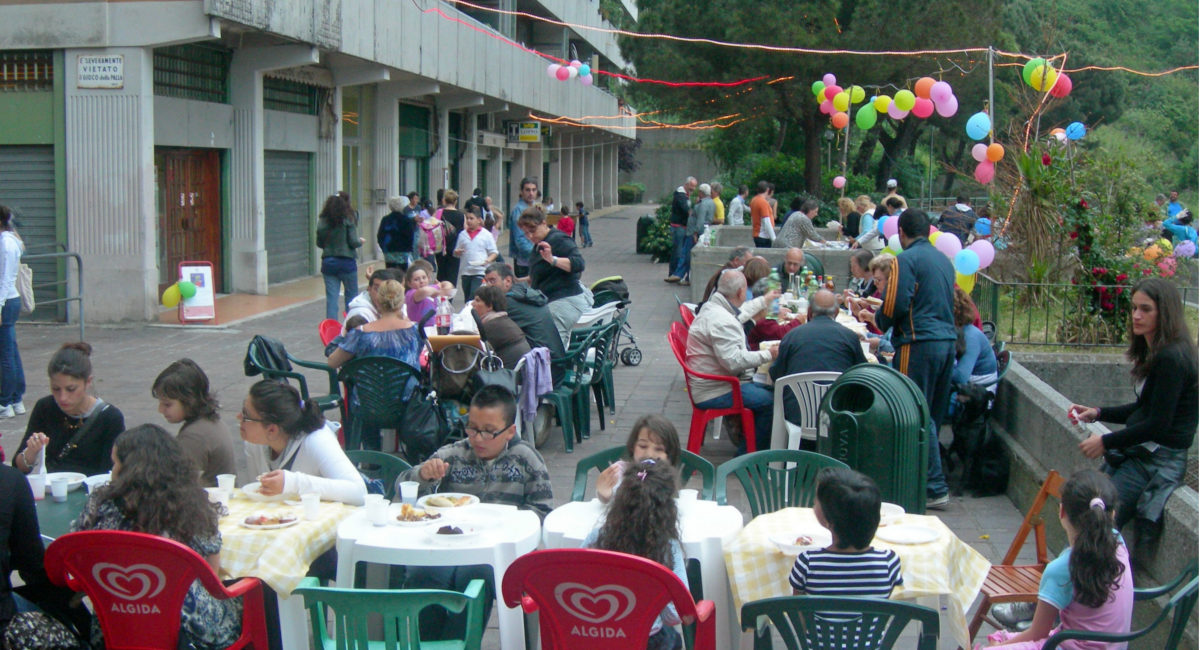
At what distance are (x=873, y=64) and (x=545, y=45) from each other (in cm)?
1594

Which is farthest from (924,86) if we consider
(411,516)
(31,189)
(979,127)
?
(411,516)

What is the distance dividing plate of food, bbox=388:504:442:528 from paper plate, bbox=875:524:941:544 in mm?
1640

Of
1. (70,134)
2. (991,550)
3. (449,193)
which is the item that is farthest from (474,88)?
(991,550)

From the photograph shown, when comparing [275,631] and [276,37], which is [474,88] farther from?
[275,631]

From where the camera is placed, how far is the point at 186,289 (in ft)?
43.4

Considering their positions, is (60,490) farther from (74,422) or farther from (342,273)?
(342,273)

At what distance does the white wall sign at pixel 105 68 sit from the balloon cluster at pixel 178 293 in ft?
7.61

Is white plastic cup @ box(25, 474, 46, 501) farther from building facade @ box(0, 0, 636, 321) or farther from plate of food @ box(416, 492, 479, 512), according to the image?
building facade @ box(0, 0, 636, 321)

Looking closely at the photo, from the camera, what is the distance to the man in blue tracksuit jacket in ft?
22.7

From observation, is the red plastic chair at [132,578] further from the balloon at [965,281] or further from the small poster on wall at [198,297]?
the small poster on wall at [198,297]

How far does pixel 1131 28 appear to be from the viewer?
2137 inches

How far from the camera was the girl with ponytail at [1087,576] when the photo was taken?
374 cm

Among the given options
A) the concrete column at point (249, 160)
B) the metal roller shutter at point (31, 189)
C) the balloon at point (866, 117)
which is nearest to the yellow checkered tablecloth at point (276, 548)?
the metal roller shutter at point (31, 189)

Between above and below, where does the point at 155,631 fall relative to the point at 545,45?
below
